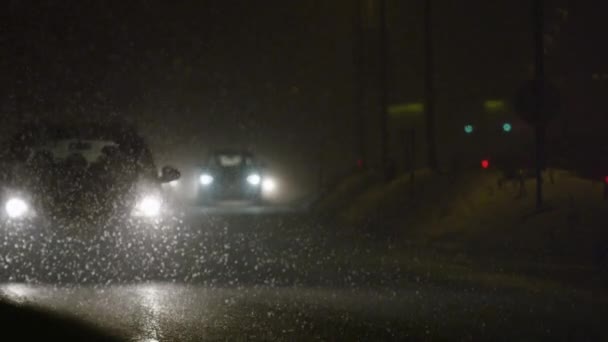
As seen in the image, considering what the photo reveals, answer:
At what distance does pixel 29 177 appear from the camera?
14.4m

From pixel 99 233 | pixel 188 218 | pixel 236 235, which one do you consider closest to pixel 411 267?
pixel 99 233

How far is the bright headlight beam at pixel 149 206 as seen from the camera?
48.9 ft

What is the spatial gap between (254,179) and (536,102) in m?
20.8

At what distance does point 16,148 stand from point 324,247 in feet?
17.8

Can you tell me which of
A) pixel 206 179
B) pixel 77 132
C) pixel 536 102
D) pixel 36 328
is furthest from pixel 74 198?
pixel 206 179

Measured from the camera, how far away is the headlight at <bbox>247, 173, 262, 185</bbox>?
127 ft

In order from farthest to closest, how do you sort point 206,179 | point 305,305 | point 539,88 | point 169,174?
point 206,179 → point 539,88 → point 169,174 → point 305,305

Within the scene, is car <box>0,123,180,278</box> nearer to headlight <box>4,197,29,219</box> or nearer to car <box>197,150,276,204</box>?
headlight <box>4,197,29,219</box>

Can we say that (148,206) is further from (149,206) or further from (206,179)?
(206,179)

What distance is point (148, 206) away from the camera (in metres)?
15.0

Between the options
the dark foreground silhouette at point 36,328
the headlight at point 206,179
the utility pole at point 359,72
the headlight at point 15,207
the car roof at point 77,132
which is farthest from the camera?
the headlight at point 206,179

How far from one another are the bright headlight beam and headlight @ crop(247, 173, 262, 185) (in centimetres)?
2357

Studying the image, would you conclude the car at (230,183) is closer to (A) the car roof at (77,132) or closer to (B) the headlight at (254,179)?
(B) the headlight at (254,179)

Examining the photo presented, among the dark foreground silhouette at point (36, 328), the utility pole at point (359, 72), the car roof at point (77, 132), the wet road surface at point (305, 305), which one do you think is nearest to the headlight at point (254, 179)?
the utility pole at point (359, 72)
